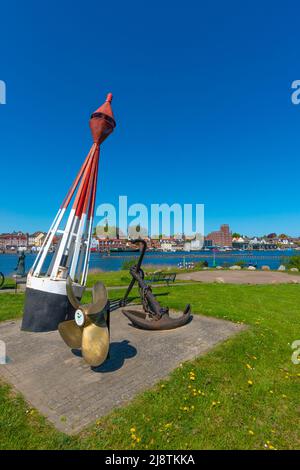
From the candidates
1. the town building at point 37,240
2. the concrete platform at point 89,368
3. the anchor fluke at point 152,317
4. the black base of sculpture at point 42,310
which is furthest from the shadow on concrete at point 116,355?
the town building at point 37,240

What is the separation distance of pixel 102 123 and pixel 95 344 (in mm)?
7898

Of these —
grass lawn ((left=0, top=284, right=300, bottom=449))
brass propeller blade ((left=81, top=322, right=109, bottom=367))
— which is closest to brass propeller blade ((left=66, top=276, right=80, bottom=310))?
brass propeller blade ((left=81, top=322, right=109, bottom=367))

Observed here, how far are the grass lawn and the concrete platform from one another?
27 centimetres

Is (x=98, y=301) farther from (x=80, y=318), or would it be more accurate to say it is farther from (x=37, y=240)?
(x=37, y=240)

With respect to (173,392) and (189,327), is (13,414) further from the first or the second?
(189,327)

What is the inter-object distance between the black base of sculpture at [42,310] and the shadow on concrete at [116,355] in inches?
74.1

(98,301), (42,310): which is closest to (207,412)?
(98,301)

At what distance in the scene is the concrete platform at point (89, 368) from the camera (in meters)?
4.45

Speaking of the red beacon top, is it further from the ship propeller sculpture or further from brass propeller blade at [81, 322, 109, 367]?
brass propeller blade at [81, 322, 109, 367]

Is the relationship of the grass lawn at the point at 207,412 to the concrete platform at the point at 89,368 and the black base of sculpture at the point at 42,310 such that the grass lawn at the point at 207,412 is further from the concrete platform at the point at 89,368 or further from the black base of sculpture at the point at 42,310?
the black base of sculpture at the point at 42,310


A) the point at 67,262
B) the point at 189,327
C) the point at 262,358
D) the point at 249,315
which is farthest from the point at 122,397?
the point at 249,315

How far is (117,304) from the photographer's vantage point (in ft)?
39.2

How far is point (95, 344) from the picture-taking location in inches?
206

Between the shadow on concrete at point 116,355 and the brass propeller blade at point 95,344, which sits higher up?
the brass propeller blade at point 95,344
